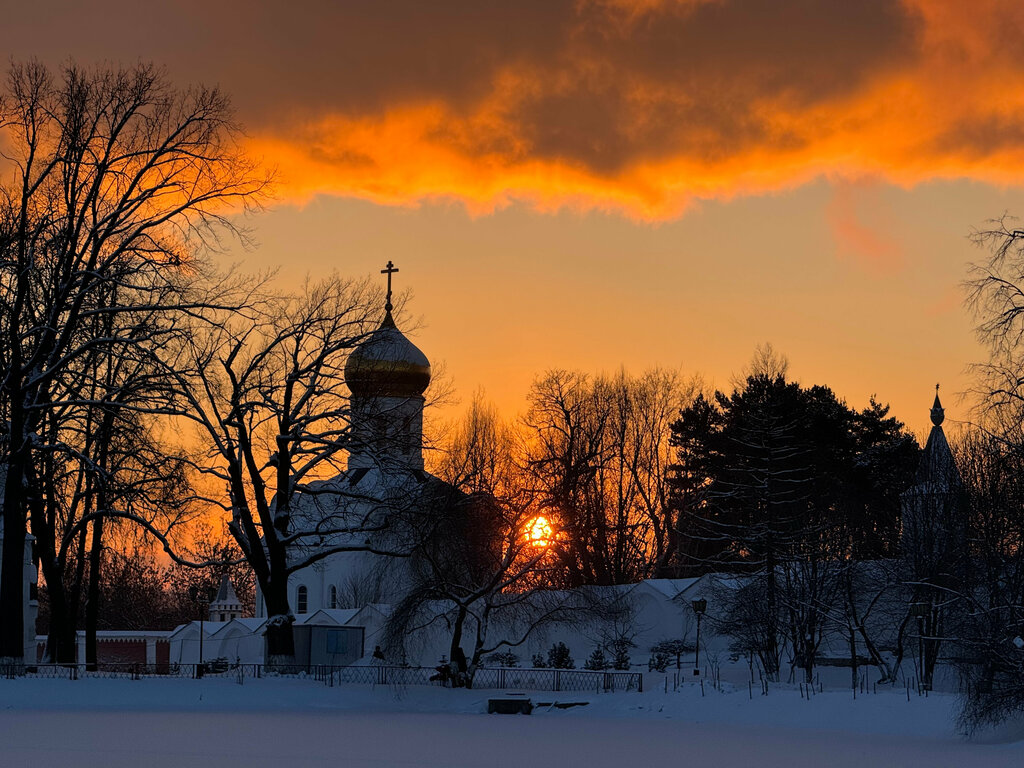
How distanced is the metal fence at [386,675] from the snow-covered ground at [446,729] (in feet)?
3.74

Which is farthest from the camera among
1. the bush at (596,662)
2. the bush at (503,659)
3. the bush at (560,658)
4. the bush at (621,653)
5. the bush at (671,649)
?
the bush at (671,649)

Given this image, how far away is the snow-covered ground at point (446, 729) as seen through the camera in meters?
18.8

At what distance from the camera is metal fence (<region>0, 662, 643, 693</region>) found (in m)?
32.9

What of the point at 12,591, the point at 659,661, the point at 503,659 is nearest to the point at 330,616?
the point at 503,659

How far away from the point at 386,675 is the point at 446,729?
10.8 m

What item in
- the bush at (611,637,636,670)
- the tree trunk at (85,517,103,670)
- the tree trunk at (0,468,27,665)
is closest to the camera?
the tree trunk at (0,468,27,665)

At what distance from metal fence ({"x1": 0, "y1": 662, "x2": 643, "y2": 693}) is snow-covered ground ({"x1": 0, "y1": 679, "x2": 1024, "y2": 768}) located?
114 cm

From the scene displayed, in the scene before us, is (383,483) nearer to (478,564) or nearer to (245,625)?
(478,564)

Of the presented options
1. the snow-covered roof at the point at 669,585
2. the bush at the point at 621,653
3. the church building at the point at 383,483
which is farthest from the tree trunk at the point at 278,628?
the snow-covered roof at the point at 669,585

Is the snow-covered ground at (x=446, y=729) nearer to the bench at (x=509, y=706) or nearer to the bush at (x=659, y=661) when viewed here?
the bench at (x=509, y=706)

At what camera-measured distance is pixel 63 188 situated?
30109mm

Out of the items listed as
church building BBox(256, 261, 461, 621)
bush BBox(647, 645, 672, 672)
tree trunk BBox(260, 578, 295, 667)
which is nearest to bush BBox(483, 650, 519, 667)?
church building BBox(256, 261, 461, 621)

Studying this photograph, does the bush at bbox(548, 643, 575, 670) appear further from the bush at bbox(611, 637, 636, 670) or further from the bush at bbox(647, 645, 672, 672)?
Result: the bush at bbox(647, 645, 672, 672)

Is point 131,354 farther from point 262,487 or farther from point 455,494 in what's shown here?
point 455,494
